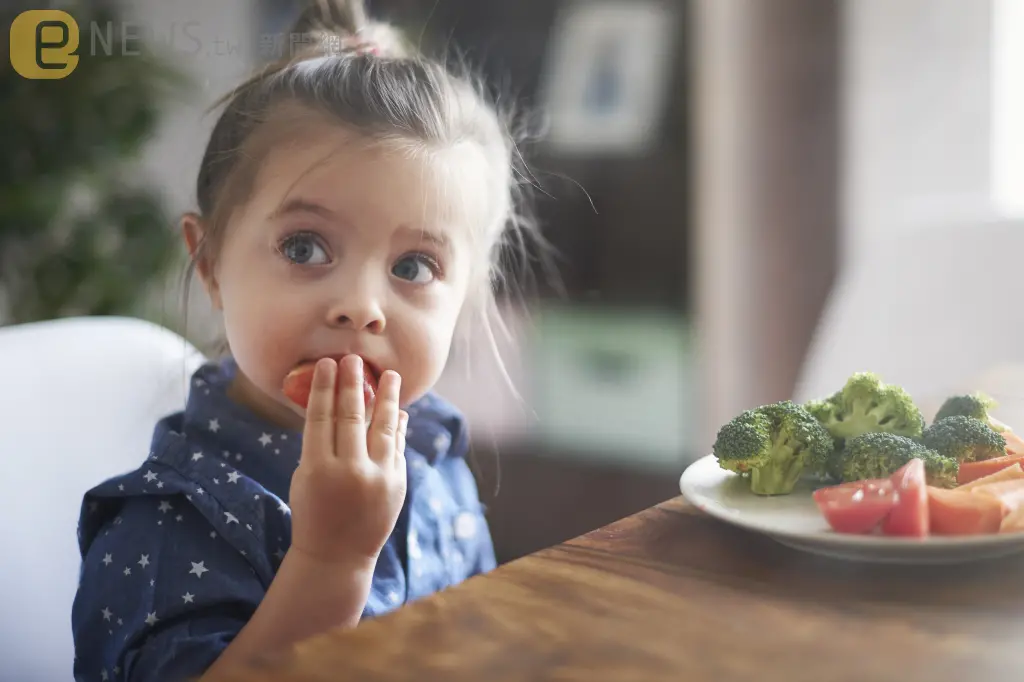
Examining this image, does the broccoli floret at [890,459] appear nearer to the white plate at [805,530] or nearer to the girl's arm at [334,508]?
the white plate at [805,530]

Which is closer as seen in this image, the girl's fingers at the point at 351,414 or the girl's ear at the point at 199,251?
the girl's fingers at the point at 351,414

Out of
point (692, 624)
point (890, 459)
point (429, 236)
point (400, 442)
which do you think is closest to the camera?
point (692, 624)

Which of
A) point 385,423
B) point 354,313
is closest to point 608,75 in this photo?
point 354,313

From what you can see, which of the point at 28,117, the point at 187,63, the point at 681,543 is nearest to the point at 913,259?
the point at 681,543

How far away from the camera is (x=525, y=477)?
104 inches

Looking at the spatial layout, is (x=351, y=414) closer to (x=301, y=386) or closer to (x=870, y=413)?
(x=301, y=386)

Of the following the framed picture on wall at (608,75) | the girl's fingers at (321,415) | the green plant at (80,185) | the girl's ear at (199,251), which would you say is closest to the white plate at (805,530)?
the girl's fingers at (321,415)

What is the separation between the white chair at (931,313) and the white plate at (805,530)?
749 mm

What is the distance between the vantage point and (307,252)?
0.82 m

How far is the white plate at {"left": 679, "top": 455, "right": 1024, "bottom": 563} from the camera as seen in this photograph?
1.67 ft

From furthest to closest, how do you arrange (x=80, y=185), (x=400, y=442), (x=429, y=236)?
(x=80, y=185), (x=429, y=236), (x=400, y=442)

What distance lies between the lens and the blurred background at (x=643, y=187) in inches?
77.1

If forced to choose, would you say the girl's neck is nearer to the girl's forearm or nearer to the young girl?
the young girl

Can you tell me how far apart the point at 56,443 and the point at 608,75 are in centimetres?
179
